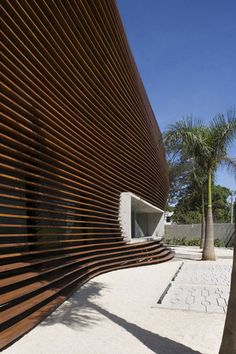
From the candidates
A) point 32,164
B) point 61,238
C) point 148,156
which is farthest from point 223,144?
point 32,164

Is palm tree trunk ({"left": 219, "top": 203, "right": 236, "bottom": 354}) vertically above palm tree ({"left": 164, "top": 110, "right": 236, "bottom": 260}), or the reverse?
palm tree ({"left": 164, "top": 110, "right": 236, "bottom": 260})

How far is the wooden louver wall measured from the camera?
6.56 meters

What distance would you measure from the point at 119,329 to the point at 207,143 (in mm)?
13928

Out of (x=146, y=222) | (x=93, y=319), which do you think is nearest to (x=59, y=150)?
(x=93, y=319)

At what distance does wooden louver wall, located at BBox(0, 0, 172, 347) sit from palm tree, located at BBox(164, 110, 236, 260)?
3.48 m

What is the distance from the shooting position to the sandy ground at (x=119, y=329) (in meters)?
5.39

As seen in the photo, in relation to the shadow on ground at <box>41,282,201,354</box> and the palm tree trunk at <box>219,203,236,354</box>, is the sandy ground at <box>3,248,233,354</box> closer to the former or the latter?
the shadow on ground at <box>41,282,201,354</box>

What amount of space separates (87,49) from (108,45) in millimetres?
2009

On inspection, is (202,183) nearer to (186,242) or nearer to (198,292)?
(186,242)

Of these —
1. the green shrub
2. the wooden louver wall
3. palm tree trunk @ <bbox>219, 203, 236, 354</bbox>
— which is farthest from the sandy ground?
the green shrub

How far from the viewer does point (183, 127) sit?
1895cm

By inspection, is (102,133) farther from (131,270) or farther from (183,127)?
(183,127)

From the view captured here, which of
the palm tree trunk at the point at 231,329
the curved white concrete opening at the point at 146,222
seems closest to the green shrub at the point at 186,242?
the curved white concrete opening at the point at 146,222

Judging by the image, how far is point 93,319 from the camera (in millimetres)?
6910
